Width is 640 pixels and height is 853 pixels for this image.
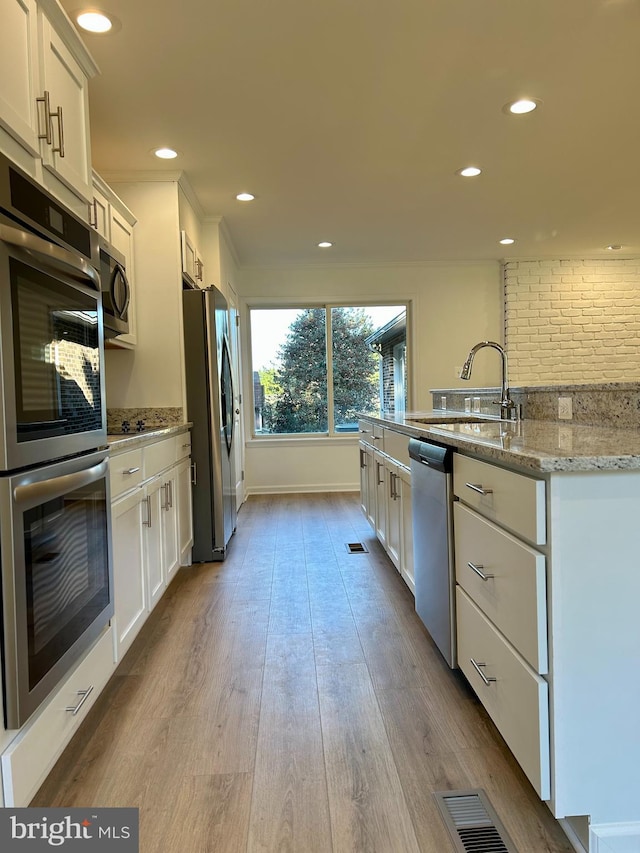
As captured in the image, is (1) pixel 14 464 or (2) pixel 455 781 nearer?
(1) pixel 14 464

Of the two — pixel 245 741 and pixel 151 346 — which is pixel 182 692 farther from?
pixel 151 346

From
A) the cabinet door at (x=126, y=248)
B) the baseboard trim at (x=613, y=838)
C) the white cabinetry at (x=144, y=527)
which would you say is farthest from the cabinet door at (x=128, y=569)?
the baseboard trim at (x=613, y=838)

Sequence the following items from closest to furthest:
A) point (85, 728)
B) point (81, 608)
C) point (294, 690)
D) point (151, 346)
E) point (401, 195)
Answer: point (81, 608)
point (85, 728)
point (294, 690)
point (151, 346)
point (401, 195)

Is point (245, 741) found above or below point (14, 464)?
below

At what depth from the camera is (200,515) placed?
3.56 meters

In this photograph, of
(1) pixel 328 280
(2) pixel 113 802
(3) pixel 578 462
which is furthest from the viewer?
(1) pixel 328 280

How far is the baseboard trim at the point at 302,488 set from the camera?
606cm

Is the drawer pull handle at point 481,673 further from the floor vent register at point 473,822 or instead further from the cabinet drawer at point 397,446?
the cabinet drawer at point 397,446

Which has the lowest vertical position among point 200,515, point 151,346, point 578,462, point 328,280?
point 200,515

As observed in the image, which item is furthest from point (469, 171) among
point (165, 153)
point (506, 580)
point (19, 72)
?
point (506, 580)

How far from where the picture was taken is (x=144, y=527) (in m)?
2.40

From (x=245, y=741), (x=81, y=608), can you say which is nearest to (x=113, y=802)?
(x=245, y=741)

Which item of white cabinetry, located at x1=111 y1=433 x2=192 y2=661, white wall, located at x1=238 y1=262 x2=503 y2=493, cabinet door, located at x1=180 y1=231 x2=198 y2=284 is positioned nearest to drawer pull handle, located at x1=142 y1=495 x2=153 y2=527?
white cabinetry, located at x1=111 y1=433 x2=192 y2=661

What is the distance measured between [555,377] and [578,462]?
5.39 m
